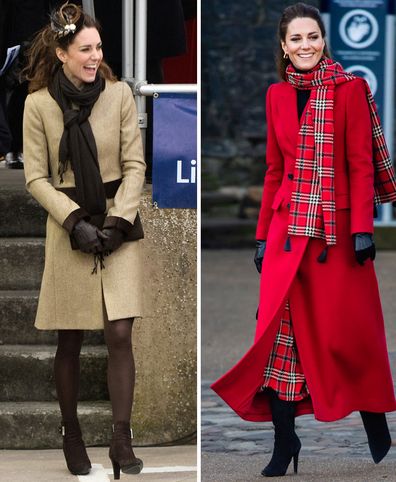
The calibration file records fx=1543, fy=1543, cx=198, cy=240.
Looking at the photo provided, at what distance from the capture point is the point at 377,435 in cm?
640

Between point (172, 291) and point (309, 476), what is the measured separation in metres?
1.28

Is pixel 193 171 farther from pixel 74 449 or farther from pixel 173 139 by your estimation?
pixel 74 449

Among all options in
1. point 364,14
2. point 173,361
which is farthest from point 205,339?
point 364,14

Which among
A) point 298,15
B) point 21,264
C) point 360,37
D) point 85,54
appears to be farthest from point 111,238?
point 360,37

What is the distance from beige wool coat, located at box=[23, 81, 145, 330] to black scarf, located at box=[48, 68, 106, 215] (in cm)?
4

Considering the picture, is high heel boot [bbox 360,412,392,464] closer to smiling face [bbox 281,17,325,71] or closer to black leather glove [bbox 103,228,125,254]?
black leather glove [bbox 103,228,125,254]

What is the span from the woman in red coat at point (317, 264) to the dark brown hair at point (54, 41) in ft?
2.61

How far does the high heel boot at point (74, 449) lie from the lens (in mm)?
6320

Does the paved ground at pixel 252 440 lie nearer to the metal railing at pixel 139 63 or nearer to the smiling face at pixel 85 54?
the metal railing at pixel 139 63

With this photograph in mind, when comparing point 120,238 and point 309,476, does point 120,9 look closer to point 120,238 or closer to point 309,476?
point 120,238

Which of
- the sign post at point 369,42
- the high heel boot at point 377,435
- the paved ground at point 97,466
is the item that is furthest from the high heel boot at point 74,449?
the sign post at point 369,42

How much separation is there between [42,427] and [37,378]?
31 cm

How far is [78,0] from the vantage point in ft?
27.2

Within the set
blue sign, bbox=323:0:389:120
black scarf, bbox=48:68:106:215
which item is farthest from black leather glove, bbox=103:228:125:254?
blue sign, bbox=323:0:389:120
